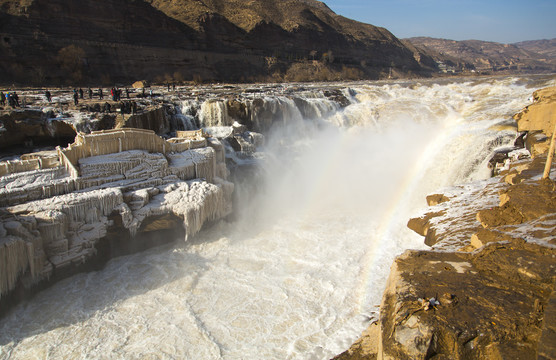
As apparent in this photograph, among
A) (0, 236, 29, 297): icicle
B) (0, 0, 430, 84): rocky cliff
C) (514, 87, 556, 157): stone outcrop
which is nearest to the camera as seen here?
(0, 236, 29, 297): icicle

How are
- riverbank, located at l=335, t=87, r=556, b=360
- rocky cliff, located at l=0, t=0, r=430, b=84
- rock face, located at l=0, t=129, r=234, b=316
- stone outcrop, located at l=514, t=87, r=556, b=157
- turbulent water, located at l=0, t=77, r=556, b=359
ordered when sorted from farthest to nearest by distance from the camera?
rocky cliff, located at l=0, t=0, r=430, b=84 → stone outcrop, located at l=514, t=87, r=556, b=157 → rock face, located at l=0, t=129, r=234, b=316 → turbulent water, located at l=0, t=77, r=556, b=359 → riverbank, located at l=335, t=87, r=556, b=360

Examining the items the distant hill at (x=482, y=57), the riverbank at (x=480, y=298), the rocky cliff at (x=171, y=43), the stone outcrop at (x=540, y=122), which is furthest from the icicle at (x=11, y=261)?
the distant hill at (x=482, y=57)

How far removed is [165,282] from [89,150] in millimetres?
3755

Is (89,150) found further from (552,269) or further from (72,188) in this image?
(552,269)

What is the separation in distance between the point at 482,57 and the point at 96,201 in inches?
6094

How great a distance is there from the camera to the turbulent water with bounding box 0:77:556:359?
6.38m

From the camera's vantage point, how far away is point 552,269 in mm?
3869

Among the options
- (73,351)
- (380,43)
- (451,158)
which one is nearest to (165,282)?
(73,351)

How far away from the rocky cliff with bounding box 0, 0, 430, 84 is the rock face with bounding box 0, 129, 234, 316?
23.4m

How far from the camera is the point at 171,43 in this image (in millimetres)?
38531

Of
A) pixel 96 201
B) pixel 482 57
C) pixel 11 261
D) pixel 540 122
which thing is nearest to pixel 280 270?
pixel 96 201

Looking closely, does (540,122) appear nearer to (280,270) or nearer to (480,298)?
(280,270)

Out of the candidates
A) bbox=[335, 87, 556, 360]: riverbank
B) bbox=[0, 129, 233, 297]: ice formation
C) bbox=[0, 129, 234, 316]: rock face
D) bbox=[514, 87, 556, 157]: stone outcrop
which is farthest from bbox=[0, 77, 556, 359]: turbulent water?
bbox=[335, 87, 556, 360]: riverbank

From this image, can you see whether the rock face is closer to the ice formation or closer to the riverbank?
the ice formation
